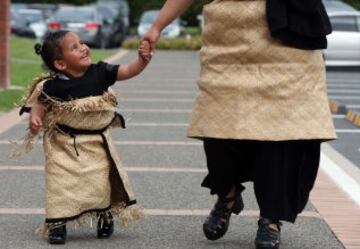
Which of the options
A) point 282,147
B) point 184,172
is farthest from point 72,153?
point 184,172

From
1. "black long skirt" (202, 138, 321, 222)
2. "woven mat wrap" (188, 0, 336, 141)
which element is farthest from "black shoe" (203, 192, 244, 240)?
"woven mat wrap" (188, 0, 336, 141)

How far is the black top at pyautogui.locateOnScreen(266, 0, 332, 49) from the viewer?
518 centimetres

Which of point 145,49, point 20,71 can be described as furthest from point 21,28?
point 145,49

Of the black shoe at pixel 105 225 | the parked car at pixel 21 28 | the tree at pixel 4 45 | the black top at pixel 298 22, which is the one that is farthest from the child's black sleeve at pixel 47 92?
the parked car at pixel 21 28

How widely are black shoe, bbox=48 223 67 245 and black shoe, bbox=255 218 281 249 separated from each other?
106 centimetres

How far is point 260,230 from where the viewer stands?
5.37 metres

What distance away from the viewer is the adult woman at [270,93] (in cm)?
523

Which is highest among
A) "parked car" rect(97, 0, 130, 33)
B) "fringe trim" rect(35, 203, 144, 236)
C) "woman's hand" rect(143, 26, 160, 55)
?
"woman's hand" rect(143, 26, 160, 55)

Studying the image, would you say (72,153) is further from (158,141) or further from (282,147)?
(158,141)

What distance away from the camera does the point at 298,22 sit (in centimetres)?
523

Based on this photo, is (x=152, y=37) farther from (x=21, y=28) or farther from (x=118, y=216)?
(x=21, y=28)

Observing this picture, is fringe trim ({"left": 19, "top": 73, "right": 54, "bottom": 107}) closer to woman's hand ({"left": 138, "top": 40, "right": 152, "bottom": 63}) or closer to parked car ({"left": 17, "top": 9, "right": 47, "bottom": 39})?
woman's hand ({"left": 138, "top": 40, "right": 152, "bottom": 63})

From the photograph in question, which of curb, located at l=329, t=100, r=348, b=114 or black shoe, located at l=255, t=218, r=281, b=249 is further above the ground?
Result: black shoe, located at l=255, t=218, r=281, b=249

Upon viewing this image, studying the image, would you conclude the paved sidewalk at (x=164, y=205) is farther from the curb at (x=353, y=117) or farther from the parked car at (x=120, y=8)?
the parked car at (x=120, y=8)
